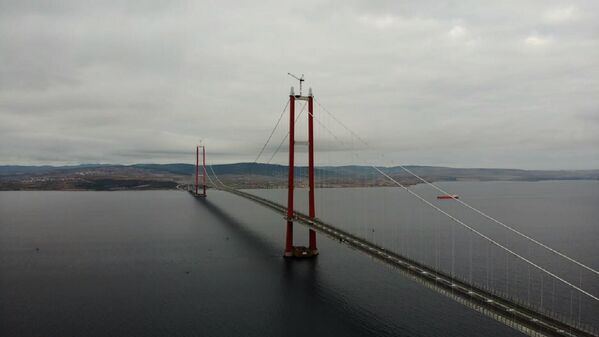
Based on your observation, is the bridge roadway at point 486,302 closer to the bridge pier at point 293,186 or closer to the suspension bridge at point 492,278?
the suspension bridge at point 492,278

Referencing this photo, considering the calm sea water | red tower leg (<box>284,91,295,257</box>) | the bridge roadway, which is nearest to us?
the bridge roadway

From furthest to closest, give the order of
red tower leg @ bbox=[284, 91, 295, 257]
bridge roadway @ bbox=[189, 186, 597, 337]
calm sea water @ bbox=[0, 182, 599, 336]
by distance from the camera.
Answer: red tower leg @ bbox=[284, 91, 295, 257], calm sea water @ bbox=[0, 182, 599, 336], bridge roadway @ bbox=[189, 186, 597, 337]

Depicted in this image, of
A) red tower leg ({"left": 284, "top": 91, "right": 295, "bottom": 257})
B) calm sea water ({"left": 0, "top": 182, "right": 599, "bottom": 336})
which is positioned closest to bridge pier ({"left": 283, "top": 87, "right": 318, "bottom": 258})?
red tower leg ({"left": 284, "top": 91, "right": 295, "bottom": 257})

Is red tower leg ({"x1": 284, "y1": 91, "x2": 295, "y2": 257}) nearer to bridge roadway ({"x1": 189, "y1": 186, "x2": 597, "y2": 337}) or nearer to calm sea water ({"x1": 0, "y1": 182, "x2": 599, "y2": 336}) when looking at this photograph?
calm sea water ({"x1": 0, "y1": 182, "x2": 599, "y2": 336})

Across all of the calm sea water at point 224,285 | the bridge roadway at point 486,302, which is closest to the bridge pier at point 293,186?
the calm sea water at point 224,285

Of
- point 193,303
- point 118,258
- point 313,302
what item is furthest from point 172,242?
point 313,302

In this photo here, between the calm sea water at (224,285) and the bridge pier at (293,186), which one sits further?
the bridge pier at (293,186)

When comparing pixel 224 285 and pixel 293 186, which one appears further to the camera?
pixel 293 186

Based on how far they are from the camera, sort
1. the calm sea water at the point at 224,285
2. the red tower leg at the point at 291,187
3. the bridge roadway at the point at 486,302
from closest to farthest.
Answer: the bridge roadway at the point at 486,302 → the calm sea water at the point at 224,285 → the red tower leg at the point at 291,187

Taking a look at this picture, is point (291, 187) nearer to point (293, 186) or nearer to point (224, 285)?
point (293, 186)

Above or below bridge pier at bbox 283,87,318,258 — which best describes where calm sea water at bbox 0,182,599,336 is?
below

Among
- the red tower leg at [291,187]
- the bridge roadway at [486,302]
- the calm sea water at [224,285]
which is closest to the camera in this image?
the bridge roadway at [486,302]

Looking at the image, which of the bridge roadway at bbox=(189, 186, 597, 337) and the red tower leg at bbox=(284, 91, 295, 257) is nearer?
the bridge roadway at bbox=(189, 186, 597, 337)

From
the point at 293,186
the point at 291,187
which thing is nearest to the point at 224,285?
the point at 291,187
